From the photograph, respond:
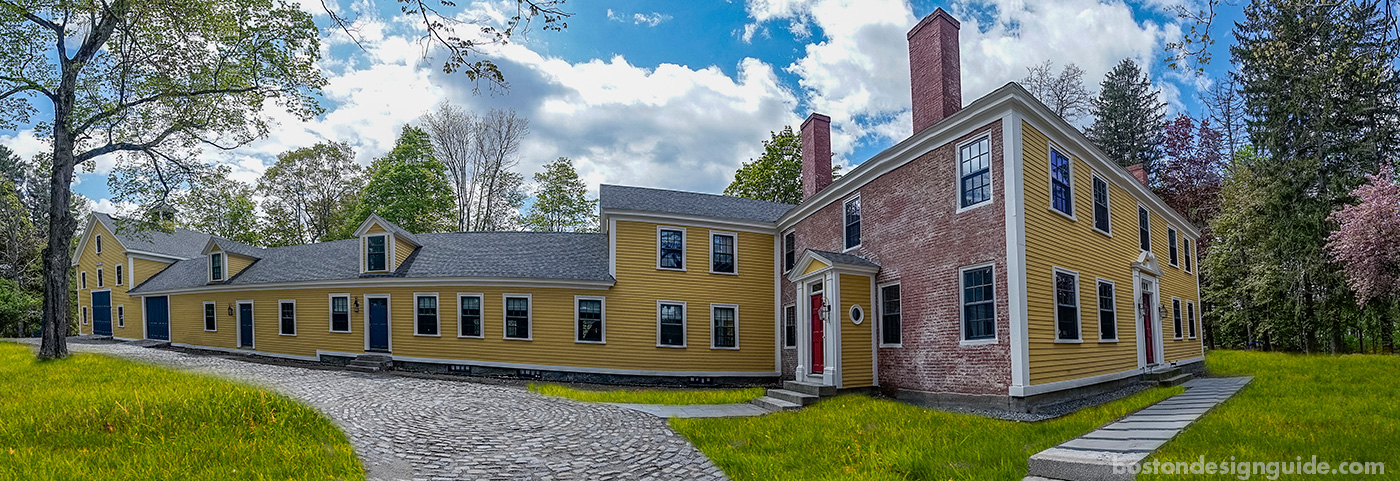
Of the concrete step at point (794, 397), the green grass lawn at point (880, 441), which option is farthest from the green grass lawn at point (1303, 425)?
the concrete step at point (794, 397)

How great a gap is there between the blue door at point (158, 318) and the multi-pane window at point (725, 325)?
22664mm

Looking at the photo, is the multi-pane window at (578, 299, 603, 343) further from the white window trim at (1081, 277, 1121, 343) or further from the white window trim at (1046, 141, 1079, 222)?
the white window trim at (1081, 277, 1121, 343)

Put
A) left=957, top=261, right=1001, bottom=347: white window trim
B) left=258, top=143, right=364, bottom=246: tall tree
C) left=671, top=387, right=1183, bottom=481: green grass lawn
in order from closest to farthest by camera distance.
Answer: left=671, top=387, right=1183, bottom=481: green grass lawn, left=957, top=261, right=1001, bottom=347: white window trim, left=258, top=143, right=364, bottom=246: tall tree

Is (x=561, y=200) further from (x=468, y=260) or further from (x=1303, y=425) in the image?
(x=1303, y=425)

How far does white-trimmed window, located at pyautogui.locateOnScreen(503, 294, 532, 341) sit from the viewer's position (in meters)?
19.7

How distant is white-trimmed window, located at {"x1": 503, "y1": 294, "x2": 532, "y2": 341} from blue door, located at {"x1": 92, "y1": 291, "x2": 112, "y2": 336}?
79.5 feet

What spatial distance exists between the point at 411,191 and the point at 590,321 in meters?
20.4

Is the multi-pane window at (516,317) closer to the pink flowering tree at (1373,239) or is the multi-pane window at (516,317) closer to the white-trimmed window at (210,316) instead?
the white-trimmed window at (210,316)

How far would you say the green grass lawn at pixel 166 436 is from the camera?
260 inches

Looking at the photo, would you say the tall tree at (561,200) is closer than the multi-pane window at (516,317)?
No

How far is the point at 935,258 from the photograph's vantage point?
12898 mm

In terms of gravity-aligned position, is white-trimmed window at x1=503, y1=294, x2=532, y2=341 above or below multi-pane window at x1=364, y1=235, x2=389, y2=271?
below

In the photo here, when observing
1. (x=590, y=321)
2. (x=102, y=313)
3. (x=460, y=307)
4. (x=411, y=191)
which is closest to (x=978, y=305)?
(x=590, y=321)

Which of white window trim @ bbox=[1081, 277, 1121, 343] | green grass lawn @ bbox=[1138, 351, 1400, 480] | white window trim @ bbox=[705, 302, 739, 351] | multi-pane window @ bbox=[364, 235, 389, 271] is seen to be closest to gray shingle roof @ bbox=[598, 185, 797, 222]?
white window trim @ bbox=[705, 302, 739, 351]
